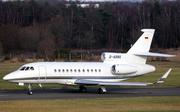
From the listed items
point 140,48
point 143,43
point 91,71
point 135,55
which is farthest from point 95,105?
point 143,43

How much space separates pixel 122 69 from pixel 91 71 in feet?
9.16

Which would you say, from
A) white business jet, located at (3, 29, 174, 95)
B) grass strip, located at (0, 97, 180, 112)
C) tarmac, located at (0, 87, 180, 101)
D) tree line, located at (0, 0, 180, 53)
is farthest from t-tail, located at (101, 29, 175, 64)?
tree line, located at (0, 0, 180, 53)

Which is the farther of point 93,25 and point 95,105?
point 93,25

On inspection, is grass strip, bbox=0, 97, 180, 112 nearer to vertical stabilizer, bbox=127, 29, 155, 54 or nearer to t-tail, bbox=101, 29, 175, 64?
t-tail, bbox=101, 29, 175, 64

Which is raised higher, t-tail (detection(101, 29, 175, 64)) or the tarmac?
t-tail (detection(101, 29, 175, 64))

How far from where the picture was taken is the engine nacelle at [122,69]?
26506mm

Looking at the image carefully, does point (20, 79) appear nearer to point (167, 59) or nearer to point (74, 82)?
point (74, 82)

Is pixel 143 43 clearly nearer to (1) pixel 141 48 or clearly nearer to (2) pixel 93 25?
(1) pixel 141 48

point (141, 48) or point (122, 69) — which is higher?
point (141, 48)

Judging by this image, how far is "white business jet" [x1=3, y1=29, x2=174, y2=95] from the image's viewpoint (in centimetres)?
2464

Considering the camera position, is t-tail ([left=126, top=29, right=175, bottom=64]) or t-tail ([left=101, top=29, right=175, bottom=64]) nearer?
t-tail ([left=101, top=29, right=175, bottom=64])

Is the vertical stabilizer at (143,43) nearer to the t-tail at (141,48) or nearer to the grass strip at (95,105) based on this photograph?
the t-tail at (141,48)

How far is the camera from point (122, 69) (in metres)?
26.6

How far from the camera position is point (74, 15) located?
100562mm
